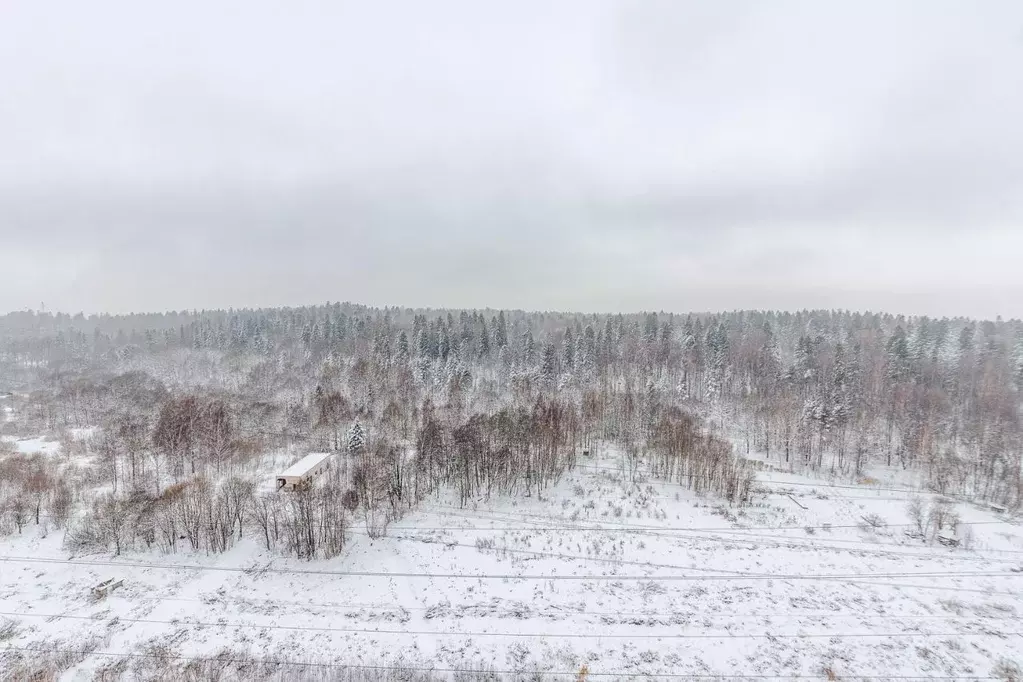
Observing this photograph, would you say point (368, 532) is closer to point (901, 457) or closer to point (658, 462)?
point (658, 462)

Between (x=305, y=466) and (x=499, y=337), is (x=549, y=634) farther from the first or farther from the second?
(x=499, y=337)

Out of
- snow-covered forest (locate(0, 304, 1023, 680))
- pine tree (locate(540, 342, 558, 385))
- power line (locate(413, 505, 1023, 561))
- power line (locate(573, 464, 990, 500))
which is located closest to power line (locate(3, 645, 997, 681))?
snow-covered forest (locate(0, 304, 1023, 680))

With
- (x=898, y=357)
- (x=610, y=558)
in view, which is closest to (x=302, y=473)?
(x=610, y=558)

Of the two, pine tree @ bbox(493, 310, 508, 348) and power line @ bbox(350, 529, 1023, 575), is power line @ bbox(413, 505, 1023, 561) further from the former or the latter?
pine tree @ bbox(493, 310, 508, 348)

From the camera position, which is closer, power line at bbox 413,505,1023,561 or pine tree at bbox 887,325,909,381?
power line at bbox 413,505,1023,561

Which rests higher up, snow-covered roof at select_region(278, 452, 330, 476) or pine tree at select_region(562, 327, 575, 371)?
pine tree at select_region(562, 327, 575, 371)

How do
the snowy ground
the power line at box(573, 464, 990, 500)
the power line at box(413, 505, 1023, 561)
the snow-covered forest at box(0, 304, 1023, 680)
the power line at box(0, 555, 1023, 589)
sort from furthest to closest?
the power line at box(573, 464, 990, 500) → the power line at box(413, 505, 1023, 561) → the power line at box(0, 555, 1023, 589) → the snow-covered forest at box(0, 304, 1023, 680) → the snowy ground
